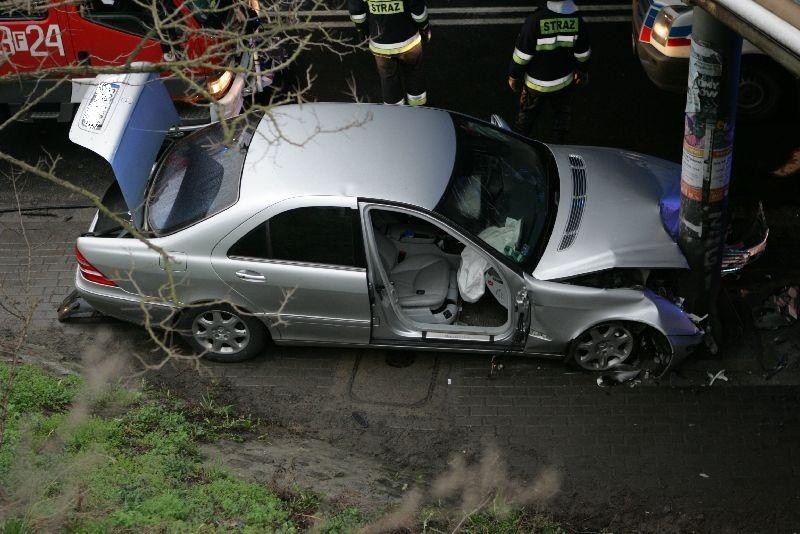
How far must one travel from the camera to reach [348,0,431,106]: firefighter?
342 inches

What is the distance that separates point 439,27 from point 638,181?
171 inches

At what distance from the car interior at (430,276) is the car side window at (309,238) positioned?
0.44 m

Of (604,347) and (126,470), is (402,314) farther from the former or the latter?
(126,470)

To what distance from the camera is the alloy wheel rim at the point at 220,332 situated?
6879 millimetres

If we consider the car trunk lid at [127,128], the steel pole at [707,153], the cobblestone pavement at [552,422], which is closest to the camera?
the steel pole at [707,153]

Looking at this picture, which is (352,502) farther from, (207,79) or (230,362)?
(207,79)

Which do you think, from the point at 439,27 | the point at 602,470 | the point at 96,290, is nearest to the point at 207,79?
the point at 96,290

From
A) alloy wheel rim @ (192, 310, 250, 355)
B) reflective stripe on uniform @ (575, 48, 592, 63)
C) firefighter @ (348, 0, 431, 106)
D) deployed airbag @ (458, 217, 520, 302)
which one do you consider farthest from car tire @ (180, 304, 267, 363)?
reflective stripe on uniform @ (575, 48, 592, 63)

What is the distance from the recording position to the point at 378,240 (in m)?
7.11

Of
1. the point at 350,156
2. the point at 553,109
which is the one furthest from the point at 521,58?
the point at 350,156

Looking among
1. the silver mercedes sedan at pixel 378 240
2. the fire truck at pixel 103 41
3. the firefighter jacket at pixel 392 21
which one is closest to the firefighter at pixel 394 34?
the firefighter jacket at pixel 392 21

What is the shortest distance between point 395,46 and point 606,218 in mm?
3130

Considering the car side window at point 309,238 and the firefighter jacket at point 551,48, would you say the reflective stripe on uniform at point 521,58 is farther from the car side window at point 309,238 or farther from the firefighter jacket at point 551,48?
the car side window at point 309,238

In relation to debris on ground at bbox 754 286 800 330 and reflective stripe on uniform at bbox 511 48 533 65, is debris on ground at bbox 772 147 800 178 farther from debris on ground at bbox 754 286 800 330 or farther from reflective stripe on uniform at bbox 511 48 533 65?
reflective stripe on uniform at bbox 511 48 533 65
